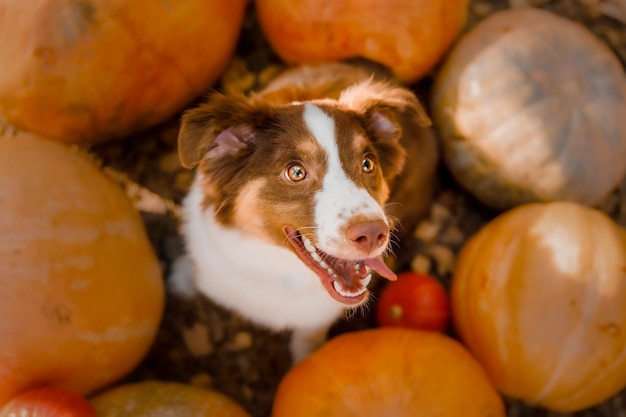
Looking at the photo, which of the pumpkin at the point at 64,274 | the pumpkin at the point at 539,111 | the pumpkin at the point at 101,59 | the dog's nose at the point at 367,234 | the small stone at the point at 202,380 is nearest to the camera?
the dog's nose at the point at 367,234

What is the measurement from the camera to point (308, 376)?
189cm

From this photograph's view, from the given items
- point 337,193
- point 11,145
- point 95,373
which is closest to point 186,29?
point 11,145

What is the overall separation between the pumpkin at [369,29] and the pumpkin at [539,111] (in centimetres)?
15

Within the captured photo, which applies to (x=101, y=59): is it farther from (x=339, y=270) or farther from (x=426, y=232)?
(x=426, y=232)

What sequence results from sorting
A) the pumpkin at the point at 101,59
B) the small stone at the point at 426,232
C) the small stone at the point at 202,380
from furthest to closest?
1. the small stone at the point at 426,232
2. the small stone at the point at 202,380
3. the pumpkin at the point at 101,59

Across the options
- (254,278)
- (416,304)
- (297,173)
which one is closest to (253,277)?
(254,278)

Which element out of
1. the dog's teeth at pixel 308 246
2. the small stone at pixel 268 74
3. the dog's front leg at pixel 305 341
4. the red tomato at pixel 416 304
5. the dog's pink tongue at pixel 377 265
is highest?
the dog's teeth at pixel 308 246

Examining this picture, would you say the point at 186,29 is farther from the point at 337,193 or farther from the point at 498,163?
the point at 498,163

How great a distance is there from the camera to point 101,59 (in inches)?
75.8

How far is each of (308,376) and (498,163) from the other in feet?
3.68

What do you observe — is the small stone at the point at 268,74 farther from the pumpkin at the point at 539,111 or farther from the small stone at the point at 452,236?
the small stone at the point at 452,236

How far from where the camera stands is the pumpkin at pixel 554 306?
189 centimetres

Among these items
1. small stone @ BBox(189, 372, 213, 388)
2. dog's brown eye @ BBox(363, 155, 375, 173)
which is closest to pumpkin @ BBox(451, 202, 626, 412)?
dog's brown eye @ BBox(363, 155, 375, 173)

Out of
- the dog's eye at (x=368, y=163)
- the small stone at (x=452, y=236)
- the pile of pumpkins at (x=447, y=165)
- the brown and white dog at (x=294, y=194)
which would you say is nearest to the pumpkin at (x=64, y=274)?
the pile of pumpkins at (x=447, y=165)
